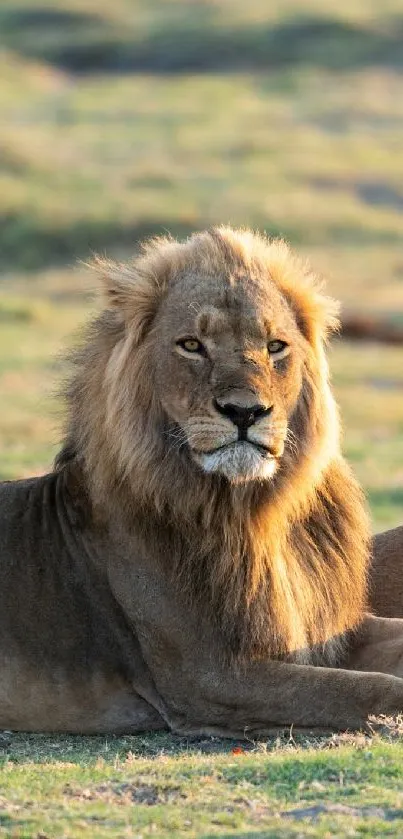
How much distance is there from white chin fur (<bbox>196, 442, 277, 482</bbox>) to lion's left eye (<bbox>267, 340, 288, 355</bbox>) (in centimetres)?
44

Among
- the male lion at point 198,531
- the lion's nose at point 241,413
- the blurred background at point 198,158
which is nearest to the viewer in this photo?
the lion's nose at point 241,413

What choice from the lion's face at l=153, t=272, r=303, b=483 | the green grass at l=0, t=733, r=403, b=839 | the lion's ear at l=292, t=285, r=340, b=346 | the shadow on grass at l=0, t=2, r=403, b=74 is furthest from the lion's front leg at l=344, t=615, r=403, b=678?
the shadow on grass at l=0, t=2, r=403, b=74

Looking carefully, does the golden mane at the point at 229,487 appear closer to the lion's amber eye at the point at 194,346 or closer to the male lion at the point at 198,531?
the male lion at the point at 198,531

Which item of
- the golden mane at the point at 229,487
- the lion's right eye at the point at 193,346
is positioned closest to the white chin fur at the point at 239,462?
the golden mane at the point at 229,487

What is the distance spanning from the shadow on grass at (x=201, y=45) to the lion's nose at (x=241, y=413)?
64630mm

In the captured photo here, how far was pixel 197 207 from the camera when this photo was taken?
3888 centimetres

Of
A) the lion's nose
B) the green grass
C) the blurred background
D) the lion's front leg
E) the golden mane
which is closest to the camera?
the green grass

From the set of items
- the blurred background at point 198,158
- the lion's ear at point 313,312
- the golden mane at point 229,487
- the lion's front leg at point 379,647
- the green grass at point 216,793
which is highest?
the blurred background at point 198,158

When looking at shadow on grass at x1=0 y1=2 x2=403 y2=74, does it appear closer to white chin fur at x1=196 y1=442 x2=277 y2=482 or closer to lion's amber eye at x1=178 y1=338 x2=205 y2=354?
lion's amber eye at x1=178 y1=338 x2=205 y2=354

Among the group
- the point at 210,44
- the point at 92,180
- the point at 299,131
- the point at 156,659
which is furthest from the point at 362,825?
the point at 210,44

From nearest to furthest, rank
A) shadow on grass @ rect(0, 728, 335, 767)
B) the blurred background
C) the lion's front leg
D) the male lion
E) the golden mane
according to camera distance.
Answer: shadow on grass @ rect(0, 728, 335, 767), the male lion, the golden mane, the lion's front leg, the blurred background

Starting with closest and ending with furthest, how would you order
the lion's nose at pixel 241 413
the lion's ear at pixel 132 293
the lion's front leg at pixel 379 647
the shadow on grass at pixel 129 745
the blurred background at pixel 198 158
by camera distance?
the lion's nose at pixel 241 413 → the shadow on grass at pixel 129 745 → the lion's ear at pixel 132 293 → the lion's front leg at pixel 379 647 → the blurred background at pixel 198 158

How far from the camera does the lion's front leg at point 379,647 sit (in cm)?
616

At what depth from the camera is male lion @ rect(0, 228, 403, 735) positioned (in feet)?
18.5
